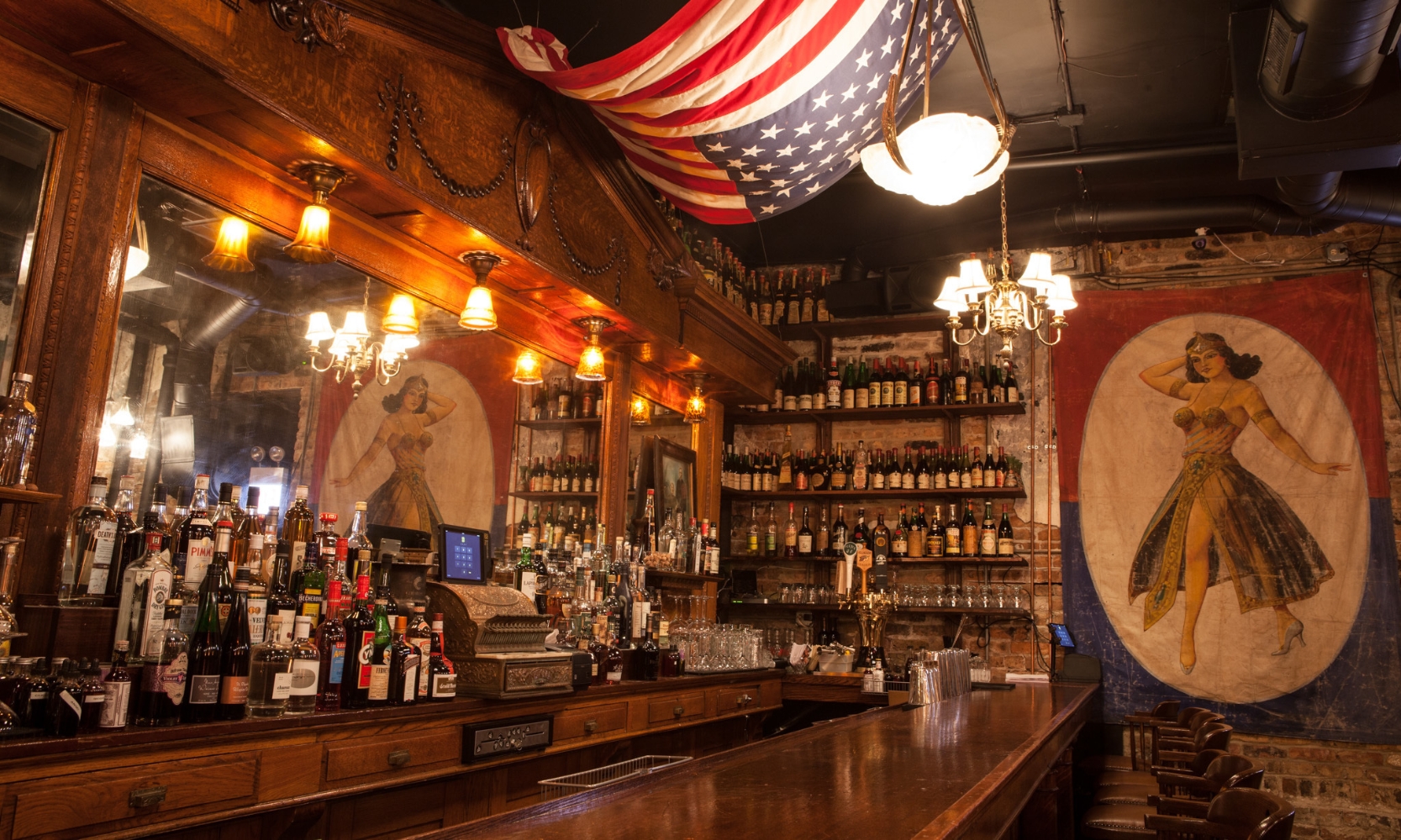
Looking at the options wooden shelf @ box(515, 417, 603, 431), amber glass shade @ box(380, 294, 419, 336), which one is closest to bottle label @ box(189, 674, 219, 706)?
amber glass shade @ box(380, 294, 419, 336)

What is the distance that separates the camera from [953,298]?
506 cm

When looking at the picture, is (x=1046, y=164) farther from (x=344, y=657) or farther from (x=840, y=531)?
(x=344, y=657)

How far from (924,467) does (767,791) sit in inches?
209

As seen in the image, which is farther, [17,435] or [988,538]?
[988,538]

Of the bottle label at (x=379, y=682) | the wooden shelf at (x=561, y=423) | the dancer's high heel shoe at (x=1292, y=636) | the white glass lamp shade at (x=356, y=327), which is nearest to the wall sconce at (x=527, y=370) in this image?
the wooden shelf at (x=561, y=423)

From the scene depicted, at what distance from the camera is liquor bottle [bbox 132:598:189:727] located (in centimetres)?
211

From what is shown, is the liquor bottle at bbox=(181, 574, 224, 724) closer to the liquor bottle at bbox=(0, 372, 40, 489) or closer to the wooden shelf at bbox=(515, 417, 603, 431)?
the liquor bottle at bbox=(0, 372, 40, 489)

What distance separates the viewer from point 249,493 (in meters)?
2.79

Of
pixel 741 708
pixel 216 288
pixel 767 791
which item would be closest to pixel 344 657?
pixel 216 288

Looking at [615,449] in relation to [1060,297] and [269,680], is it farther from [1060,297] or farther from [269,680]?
[269,680]

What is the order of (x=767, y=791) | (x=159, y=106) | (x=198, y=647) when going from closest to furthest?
1. (x=767, y=791)
2. (x=198, y=647)
3. (x=159, y=106)

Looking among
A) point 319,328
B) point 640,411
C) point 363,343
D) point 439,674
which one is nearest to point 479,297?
point 363,343

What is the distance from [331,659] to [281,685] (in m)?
0.23

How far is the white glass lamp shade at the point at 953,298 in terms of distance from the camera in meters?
5.00
